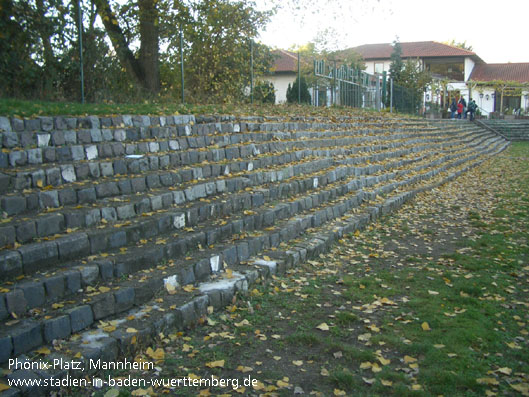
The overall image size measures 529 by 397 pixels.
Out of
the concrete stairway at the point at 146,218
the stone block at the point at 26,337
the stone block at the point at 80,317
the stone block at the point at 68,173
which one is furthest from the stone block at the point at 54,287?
the stone block at the point at 68,173

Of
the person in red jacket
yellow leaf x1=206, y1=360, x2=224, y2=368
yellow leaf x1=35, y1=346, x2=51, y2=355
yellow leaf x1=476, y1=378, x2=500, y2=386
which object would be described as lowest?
yellow leaf x1=476, y1=378, x2=500, y2=386

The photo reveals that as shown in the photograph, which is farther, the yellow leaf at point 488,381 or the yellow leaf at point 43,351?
the yellow leaf at point 488,381

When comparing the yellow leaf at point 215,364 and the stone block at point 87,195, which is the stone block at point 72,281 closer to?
the yellow leaf at point 215,364

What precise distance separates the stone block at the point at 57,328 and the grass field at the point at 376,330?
509 mm

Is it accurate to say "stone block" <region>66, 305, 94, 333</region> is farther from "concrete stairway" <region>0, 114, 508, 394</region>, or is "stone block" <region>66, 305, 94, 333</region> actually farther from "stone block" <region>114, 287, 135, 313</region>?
"stone block" <region>114, 287, 135, 313</region>

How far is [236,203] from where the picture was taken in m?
6.16

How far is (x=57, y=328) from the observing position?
10.7ft

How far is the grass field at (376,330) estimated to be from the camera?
3260 mm

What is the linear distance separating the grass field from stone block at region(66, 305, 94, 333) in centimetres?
49

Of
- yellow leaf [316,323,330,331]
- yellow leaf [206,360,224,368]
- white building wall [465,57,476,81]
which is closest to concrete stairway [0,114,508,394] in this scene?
yellow leaf [206,360,224,368]

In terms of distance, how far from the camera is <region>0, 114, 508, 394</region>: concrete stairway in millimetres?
3490

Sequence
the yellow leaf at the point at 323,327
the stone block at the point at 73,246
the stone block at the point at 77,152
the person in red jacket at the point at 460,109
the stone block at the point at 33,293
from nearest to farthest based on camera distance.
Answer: the stone block at the point at 33,293, the stone block at the point at 73,246, the yellow leaf at the point at 323,327, the stone block at the point at 77,152, the person in red jacket at the point at 460,109

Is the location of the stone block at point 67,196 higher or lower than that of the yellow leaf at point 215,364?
higher

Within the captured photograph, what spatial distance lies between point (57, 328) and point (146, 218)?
180 centimetres
